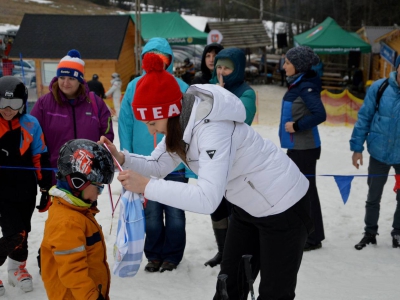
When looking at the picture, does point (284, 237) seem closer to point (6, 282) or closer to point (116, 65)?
point (6, 282)

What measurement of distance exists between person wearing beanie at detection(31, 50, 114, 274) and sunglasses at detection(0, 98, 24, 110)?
0.43 metres

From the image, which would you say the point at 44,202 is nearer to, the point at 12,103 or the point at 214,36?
the point at 12,103

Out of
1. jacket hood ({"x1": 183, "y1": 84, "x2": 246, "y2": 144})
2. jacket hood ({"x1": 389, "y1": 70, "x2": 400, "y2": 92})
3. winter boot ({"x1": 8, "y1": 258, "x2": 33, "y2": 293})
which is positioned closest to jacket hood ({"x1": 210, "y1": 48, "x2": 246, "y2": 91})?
jacket hood ({"x1": 389, "y1": 70, "x2": 400, "y2": 92})

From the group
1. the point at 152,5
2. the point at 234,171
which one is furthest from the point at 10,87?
the point at 152,5

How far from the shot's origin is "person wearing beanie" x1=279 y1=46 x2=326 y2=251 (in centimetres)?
491

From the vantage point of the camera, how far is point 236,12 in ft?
149

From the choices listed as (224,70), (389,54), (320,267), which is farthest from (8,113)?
(389,54)

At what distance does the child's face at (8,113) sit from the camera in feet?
12.9

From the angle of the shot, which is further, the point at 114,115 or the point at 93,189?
the point at 114,115

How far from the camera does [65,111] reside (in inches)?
174

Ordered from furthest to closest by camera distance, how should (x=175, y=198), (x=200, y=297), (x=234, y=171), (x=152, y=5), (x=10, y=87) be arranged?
(x=152, y=5) → (x=200, y=297) → (x=10, y=87) → (x=234, y=171) → (x=175, y=198)

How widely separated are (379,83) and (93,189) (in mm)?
3371

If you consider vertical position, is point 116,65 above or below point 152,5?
below

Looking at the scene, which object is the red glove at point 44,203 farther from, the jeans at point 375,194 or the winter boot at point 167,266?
the jeans at point 375,194
